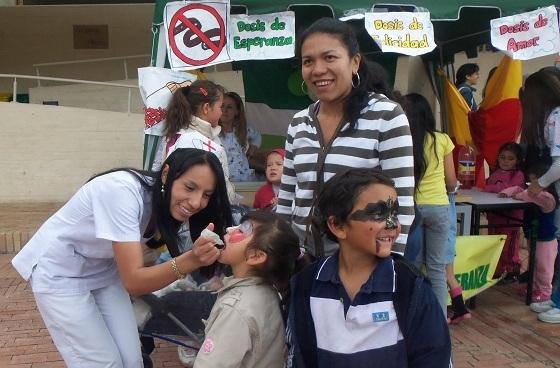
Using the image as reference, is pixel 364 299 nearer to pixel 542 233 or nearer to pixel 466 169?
pixel 542 233

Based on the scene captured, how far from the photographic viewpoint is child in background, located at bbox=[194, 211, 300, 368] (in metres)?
2.11

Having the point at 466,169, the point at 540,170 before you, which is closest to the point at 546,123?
the point at 540,170

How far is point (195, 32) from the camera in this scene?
449 centimetres

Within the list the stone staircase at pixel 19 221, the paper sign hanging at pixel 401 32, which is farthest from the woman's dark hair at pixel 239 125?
the stone staircase at pixel 19 221

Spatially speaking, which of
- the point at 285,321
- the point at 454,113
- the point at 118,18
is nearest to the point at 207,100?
the point at 285,321

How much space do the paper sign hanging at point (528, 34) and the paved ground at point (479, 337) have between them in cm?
A: 202

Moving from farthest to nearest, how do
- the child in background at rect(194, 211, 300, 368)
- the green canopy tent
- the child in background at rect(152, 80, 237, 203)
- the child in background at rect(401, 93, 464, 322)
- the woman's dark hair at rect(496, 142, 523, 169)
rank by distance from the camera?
the woman's dark hair at rect(496, 142, 523, 169), the green canopy tent, the child in background at rect(152, 80, 237, 203), the child in background at rect(401, 93, 464, 322), the child in background at rect(194, 211, 300, 368)

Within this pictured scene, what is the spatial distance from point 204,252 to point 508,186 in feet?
12.7

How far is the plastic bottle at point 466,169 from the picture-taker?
593cm

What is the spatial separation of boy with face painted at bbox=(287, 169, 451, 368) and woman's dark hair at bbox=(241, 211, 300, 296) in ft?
0.59

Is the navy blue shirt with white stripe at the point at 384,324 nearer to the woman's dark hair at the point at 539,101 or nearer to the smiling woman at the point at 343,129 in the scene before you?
the smiling woman at the point at 343,129

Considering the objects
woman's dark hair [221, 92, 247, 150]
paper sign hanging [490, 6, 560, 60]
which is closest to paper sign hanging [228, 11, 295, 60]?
woman's dark hair [221, 92, 247, 150]

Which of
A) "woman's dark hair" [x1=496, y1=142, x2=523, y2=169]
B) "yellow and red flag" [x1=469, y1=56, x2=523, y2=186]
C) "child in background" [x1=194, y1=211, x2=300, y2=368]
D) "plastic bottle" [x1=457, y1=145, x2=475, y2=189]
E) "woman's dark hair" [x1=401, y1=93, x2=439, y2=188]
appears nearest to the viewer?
"child in background" [x1=194, y1=211, x2=300, y2=368]

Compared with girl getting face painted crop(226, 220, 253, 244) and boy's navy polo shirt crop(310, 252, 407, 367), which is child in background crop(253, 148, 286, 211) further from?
boy's navy polo shirt crop(310, 252, 407, 367)
